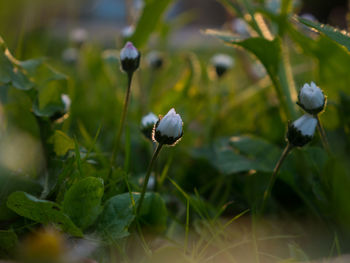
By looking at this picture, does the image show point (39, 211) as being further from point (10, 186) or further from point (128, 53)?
point (128, 53)

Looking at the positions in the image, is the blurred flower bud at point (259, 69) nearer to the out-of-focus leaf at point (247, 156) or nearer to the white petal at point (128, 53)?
the out-of-focus leaf at point (247, 156)

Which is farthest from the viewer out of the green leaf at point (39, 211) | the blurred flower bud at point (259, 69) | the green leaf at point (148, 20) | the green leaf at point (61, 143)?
the blurred flower bud at point (259, 69)

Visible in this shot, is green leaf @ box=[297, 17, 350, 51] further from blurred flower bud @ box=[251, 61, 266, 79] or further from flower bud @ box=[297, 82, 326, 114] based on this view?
blurred flower bud @ box=[251, 61, 266, 79]

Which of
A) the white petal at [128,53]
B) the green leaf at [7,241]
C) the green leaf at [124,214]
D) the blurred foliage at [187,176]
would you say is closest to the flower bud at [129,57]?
the white petal at [128,53]

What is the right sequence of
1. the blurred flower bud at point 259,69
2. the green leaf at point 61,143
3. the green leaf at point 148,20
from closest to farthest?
the green leaf at point 61,143 < the green leaf at point 148,20 < the blurred flower bud at point 259,69

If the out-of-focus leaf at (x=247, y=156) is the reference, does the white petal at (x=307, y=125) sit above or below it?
above

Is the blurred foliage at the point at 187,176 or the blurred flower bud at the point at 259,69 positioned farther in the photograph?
the blurred flower bud at the point at 259,69

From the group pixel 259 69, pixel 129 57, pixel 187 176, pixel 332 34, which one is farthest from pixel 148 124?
pixel 259 69

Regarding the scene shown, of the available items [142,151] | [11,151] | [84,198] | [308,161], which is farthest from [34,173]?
[308,161]
